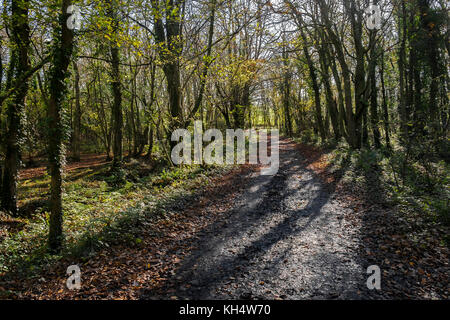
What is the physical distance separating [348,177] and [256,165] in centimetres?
575

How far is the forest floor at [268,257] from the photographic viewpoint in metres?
4.08

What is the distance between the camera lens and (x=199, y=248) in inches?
223

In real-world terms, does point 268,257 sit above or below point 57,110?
below

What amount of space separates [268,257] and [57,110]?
5.67 metres

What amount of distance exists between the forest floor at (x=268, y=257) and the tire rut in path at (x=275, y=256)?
0.02 meters

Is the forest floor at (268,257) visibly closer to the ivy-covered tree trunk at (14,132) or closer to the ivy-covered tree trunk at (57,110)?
the ivy-covered tree trunk at (57,110)

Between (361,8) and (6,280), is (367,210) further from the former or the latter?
(361,8)

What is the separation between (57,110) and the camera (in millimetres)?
5398
